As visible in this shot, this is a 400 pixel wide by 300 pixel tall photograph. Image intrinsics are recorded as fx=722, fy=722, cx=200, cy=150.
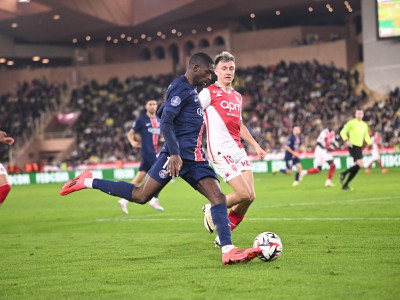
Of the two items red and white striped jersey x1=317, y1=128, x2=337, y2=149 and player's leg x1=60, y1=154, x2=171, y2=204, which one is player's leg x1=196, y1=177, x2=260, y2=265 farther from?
red and white striped jersey x1=317, y1=128, x2=337, y2=149

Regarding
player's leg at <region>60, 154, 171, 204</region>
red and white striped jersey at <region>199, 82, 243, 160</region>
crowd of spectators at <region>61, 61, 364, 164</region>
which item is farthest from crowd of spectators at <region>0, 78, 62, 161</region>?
player's leg at <region>60, 154, 171, 204</region>

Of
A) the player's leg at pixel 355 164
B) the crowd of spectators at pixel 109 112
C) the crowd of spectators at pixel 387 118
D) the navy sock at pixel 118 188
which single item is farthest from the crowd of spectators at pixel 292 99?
the navy sock at pixel 118 188

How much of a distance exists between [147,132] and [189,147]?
9.00 meters

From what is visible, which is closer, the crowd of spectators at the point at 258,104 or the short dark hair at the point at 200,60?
the short dark hair at the point at 200,60

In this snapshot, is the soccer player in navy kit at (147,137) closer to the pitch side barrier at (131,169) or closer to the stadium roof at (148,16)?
the pitch side barrier at (131,169)

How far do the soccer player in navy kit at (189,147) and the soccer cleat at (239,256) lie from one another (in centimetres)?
5

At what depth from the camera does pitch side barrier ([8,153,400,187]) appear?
3553cm

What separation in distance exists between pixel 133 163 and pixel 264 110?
35.6ft

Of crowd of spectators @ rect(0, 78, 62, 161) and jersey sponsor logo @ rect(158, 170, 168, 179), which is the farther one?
crowd of spectators @ rect(0, 78, 62, 161)

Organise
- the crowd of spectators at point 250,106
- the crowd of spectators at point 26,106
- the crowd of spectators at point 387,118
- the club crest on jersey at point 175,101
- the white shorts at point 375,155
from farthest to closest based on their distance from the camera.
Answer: the crowd of spectators at point 26,106
the crowd of spectators at point 250,106
the crowd of spectators at point 387,118
the white shorts at point 375,155
the club crest on jersey at point 175,101

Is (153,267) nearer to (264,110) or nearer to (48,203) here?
(48,203)

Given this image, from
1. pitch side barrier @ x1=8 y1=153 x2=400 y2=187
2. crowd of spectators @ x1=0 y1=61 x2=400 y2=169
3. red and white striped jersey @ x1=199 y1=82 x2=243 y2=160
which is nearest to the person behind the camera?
red and white striped jersey @ x1=199 y1=82 x2=243 y2=160

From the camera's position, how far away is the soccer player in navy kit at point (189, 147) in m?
8.41

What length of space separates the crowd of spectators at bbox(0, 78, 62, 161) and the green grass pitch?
40941mm
